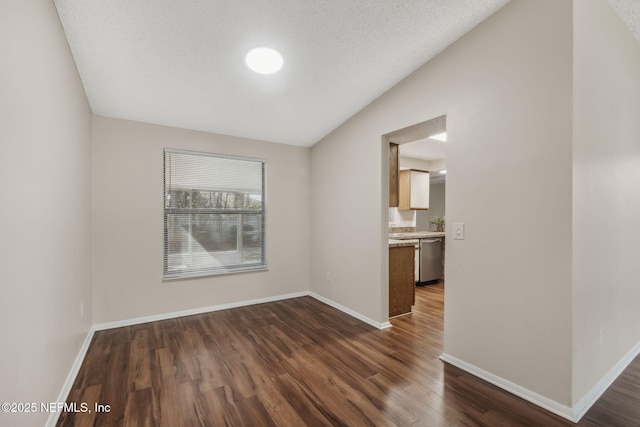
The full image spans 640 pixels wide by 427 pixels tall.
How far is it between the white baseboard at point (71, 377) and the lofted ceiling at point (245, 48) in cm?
235

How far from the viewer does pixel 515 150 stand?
2.02 m

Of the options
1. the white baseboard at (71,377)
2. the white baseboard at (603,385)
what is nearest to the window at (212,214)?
the white baseboard at (71,377)

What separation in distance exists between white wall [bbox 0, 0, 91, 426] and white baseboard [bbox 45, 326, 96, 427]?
0.07m

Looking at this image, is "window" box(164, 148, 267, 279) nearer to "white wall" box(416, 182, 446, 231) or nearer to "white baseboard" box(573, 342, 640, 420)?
"white baseboard" box(573, 342, 640, 420)

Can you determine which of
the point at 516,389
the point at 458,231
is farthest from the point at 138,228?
the point at 516,389

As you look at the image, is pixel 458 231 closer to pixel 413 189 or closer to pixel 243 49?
pixel 243 49

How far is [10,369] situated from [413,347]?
2744 millimetres

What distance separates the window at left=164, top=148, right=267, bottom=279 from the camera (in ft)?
11.6

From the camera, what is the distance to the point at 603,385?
204cm

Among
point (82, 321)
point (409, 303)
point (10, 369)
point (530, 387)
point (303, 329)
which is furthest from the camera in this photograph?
point (409, 303)

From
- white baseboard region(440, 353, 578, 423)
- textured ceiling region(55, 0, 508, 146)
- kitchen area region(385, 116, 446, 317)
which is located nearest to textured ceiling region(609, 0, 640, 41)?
textured ceiling region(55, 0, 508, 146)

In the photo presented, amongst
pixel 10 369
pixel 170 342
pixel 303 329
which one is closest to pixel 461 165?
pixel 303 329

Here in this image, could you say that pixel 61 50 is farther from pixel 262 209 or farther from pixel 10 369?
pixel 262 209

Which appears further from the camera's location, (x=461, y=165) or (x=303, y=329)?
(x=303, y=329)
